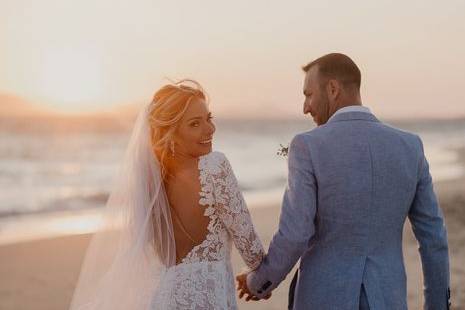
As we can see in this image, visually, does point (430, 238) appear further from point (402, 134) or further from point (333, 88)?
point (333, 88)

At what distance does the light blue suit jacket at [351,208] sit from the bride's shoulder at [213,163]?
360 mm

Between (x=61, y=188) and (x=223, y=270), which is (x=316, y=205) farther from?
(x=61, y=188)

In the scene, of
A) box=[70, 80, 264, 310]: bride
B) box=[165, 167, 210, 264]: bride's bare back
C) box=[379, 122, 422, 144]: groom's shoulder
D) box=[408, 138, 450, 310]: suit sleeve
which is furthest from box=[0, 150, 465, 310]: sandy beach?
box=[379, 122, 422, 144]: groom's shoulder

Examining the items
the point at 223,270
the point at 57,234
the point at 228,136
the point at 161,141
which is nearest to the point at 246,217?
the point at 223,270

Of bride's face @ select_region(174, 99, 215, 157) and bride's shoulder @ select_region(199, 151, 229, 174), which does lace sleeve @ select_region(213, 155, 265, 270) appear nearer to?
bride's shoulder @ select_region(199, 151, 229, 174)

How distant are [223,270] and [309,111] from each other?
901 mm

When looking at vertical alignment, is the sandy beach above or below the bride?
below

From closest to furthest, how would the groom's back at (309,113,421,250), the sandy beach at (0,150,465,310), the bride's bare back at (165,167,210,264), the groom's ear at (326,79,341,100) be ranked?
1. the groom's back at (309,113,421,250)
2. the groom's ear at (326,79,341,100)
3. the bride's bare back at (165,167,210,264)
4. the sandy beach at (0,150,465,310)

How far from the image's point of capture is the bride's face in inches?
156

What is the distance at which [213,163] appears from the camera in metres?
4.03

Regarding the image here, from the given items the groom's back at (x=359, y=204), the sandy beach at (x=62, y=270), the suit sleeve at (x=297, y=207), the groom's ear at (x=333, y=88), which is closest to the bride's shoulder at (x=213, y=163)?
the suit sleeve at (x=297, y=207)

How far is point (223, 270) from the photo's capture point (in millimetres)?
4113

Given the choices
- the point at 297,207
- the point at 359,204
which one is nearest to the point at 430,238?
the point at 359,204

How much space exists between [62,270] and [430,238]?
19.8ft
